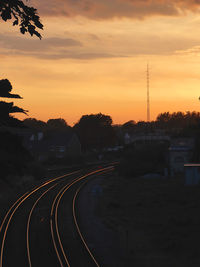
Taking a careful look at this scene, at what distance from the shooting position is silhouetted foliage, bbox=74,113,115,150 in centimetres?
12925

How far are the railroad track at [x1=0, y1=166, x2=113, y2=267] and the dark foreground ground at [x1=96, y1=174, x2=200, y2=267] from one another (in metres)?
2.81

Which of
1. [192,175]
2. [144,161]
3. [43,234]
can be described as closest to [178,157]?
[144,161]

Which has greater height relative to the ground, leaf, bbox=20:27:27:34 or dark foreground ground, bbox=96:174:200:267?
leaf, bbox=20:27:27:34

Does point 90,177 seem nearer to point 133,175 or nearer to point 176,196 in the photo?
point 133,175

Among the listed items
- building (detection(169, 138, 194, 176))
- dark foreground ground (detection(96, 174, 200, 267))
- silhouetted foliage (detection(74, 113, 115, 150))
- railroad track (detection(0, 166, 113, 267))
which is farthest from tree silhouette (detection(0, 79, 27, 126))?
silhouetted foliage (detection(74, 113, 115, 150))

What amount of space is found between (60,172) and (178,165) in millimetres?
22156

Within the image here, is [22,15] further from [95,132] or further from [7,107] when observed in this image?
[95,132]

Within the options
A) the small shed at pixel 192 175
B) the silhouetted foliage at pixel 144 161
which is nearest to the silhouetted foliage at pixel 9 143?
the small shed at pixel 192 175

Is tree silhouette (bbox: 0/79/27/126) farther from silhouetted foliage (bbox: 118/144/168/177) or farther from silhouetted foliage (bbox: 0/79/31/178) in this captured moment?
silhouetted foliage (bbox: 118/144/168/177)

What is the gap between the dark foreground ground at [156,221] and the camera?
23.8 metres

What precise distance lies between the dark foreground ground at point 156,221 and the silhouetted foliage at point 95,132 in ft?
248

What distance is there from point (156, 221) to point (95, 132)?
320 feet

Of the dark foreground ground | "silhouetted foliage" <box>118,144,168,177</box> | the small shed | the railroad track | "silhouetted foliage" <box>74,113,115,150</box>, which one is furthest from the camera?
"silhouetted foliage" <box>74,113,115,150</box>

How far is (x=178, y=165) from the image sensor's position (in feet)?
217
